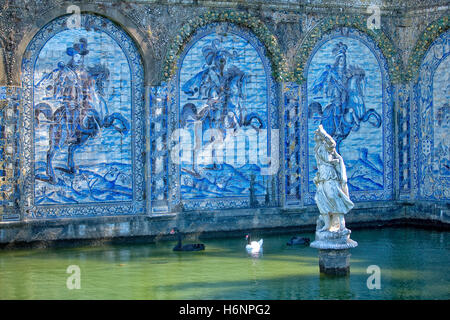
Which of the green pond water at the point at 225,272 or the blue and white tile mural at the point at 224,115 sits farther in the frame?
the blue and white tile mural at the point at 224,115

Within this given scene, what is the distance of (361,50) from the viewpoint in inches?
763

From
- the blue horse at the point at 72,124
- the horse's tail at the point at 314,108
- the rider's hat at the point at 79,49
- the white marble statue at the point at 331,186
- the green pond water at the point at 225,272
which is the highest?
the rider's hat at the point at 79,49

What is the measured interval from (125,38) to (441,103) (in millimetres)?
7759

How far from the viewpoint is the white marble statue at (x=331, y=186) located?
1259 cm

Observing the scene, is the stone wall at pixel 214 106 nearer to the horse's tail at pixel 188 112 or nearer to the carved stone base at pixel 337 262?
the horse's tail at pixel 188 112

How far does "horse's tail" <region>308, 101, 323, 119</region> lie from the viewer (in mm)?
18844

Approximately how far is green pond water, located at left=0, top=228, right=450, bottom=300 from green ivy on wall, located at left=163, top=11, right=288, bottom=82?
3.95 m

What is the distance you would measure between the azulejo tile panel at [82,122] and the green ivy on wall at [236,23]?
2.44 ft

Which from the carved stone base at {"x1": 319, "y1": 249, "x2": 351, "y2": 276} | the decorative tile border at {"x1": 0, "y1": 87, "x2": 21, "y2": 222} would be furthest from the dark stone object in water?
the decorative tile border at {"x1": 0, "y1": 87, "x2": 21, "y2": 222}

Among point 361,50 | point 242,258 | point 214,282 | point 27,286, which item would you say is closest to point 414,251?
point 242,258

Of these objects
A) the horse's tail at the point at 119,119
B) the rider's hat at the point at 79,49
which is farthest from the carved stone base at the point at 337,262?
the rider's hat at the point at 79,49

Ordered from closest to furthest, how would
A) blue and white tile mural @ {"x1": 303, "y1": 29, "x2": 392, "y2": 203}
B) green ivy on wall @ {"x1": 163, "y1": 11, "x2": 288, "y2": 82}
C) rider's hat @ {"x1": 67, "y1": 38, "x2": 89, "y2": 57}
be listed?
rider's hat @ {"x1": 67, "y1": 38, "x2": 89, "y2": 57} < green ivy on wall @ {"x1": 163, "y1": 11, "x2": 288, "y2": 82} < blue and white tile mural @ {"x1": 303, "y1": 29, "x2": 392, "y2": 203}

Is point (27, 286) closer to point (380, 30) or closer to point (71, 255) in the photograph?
point (71, 255)

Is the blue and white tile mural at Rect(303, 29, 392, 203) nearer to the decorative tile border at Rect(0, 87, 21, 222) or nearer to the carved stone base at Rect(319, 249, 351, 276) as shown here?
the carved stone base at Rect(319, 249, 351, 276)
